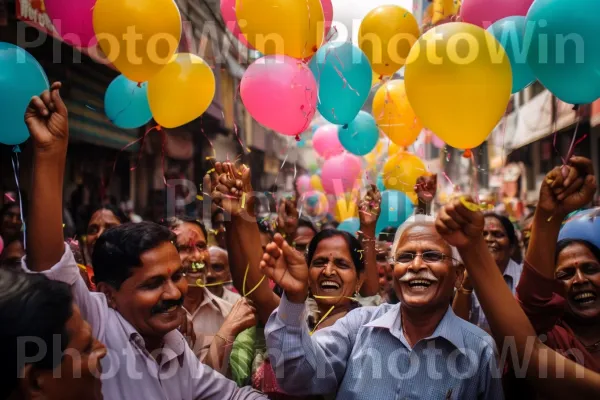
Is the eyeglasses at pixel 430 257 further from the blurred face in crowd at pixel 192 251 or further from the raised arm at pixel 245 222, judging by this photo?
the blurred face in crowd at pixel 192 251

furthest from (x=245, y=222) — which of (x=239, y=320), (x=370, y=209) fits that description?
(x=370, y=209)

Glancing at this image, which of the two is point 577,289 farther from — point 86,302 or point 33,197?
point 33,197

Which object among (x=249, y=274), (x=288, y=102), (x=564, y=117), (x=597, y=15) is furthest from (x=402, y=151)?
(x=564, y=117)

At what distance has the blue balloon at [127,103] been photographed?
3.62 m

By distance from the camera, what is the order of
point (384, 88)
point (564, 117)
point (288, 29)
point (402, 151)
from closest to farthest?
point (288, 29) < point (384, 88) < point (402, 151) < point (564, 117)

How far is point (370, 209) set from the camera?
3703 mm

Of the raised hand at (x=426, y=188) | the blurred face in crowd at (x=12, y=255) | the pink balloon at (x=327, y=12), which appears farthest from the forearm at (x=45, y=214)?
the raised hand at (x=426, y=188)

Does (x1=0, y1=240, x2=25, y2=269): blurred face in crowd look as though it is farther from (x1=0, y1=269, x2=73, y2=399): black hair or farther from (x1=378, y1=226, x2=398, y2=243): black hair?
(x1=378, y1=226, x2=398, y2=243): black hair

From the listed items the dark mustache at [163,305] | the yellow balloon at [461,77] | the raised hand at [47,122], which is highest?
the yellow balloon at [461,77]

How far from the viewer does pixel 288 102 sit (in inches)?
125

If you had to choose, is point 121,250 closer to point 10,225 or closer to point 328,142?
point 10,225

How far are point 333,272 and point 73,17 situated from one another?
1.93 meters

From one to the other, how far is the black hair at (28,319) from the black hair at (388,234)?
3126 millimetres

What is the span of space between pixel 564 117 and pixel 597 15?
1049 cm
